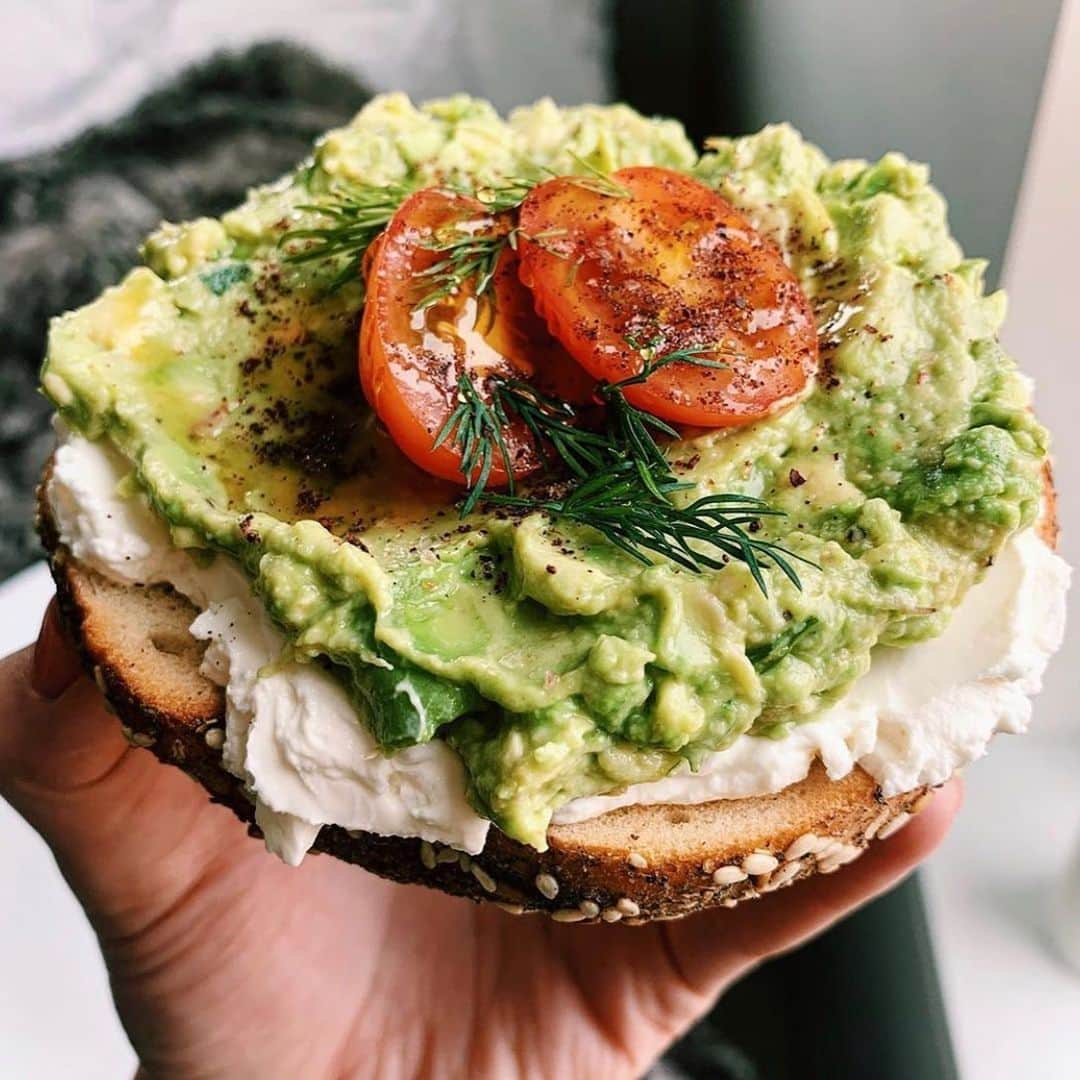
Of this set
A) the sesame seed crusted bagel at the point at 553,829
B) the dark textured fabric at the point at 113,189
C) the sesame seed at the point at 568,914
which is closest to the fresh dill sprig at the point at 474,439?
the sesame seed crusted bagel at the point at 553,829

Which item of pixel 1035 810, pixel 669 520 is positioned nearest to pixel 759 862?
pixel 669 520

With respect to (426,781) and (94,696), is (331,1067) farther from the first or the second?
(426,781)

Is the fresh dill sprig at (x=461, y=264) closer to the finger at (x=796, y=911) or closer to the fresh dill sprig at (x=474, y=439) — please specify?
the fresh dill sprig at (x=474, y=439)

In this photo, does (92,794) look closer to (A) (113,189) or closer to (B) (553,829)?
(B) (553,829)

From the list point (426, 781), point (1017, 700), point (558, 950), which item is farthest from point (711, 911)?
point (426, 781)

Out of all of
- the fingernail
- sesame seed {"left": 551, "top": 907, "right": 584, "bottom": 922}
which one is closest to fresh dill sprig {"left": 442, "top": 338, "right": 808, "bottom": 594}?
sesame seed {"left": 551, "top": 907, "right": 584, "bottom": 922}
